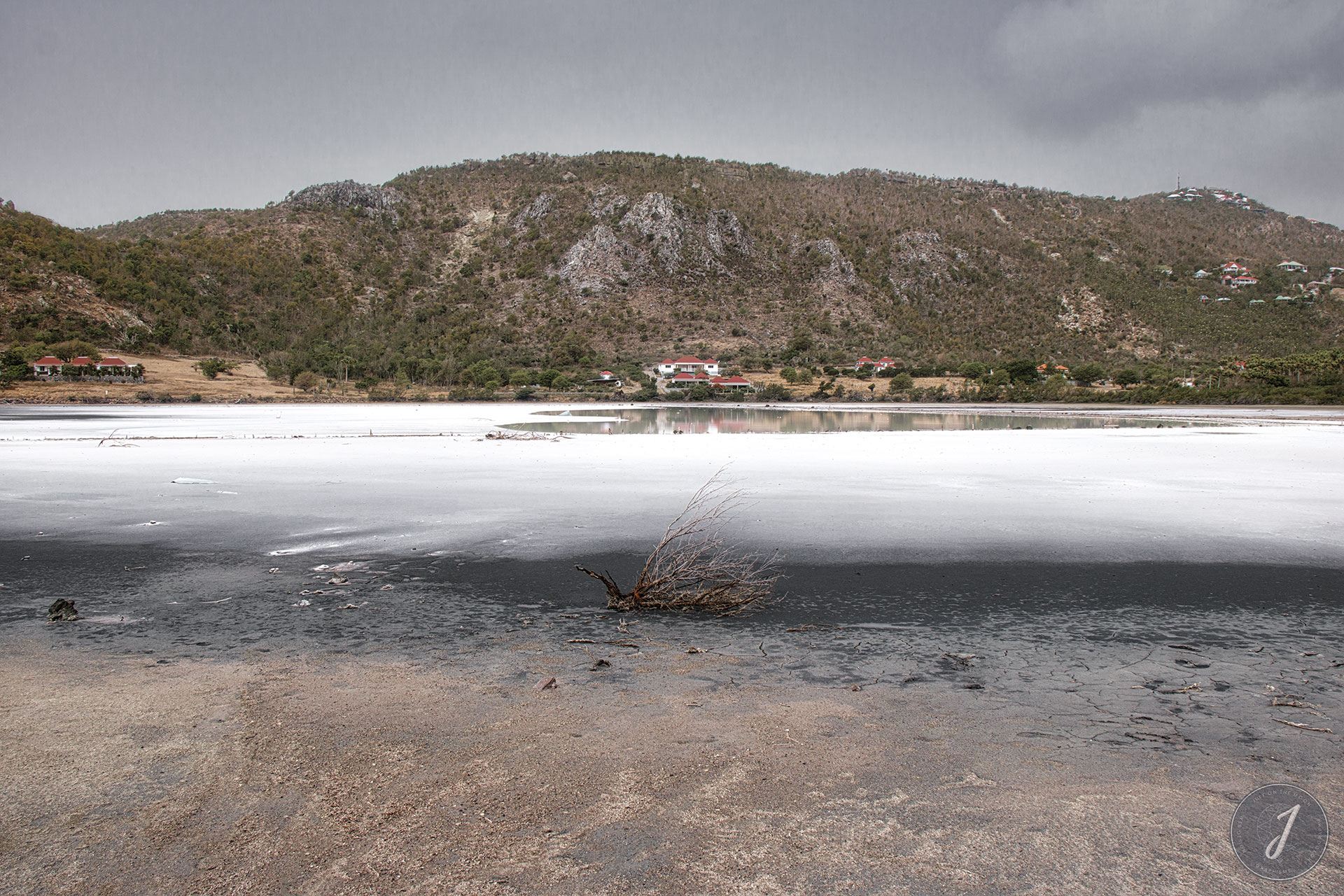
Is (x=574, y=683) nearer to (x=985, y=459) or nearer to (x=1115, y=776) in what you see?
(x=1115, y=776)

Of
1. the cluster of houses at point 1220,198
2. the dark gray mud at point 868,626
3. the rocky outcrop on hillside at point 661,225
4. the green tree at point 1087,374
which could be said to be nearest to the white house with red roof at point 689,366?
the rocky outcrop on hillside at point 661,225

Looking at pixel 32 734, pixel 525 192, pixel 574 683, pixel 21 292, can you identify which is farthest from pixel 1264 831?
pixel 525 192

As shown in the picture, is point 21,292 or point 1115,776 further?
point 21,292

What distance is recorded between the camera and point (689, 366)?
83000 mm

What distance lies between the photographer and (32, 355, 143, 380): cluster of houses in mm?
62406

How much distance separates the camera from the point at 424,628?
5812mm

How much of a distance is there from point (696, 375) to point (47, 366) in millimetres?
55042

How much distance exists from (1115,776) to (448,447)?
18.3 m

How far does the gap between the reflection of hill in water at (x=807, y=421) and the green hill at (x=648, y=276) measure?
36.9 m

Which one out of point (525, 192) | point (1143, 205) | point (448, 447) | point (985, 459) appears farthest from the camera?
point (1143, 205)

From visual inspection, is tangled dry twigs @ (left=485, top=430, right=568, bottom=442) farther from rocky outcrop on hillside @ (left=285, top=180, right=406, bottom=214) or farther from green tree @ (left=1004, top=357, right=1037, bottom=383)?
rocky outcrop on hillside @ (left=285, top=180, right=406, bottom=214)

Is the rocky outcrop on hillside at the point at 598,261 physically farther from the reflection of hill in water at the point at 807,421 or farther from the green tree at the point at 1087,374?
the reflection of hill in water at the point at 807,421

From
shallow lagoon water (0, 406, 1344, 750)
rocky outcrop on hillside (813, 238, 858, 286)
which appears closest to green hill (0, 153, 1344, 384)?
rocky outcrop on hillside (813, 238, 858, 286)

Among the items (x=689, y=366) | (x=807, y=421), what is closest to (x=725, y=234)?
(x=689, y=366)
